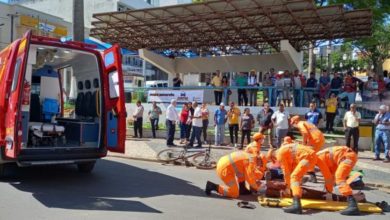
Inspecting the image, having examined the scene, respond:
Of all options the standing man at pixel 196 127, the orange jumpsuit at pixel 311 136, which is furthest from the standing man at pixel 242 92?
the orange jumpsuit at pixel 311 136

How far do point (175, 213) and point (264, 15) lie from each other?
13.2m

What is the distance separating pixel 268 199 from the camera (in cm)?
766

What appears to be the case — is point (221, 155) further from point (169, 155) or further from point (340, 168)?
point (340, 168)

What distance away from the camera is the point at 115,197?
25.5ft

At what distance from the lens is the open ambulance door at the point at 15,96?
773 cm

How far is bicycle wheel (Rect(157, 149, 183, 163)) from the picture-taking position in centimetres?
1238

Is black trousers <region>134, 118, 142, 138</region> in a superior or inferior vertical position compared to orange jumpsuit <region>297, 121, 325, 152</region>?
inferior

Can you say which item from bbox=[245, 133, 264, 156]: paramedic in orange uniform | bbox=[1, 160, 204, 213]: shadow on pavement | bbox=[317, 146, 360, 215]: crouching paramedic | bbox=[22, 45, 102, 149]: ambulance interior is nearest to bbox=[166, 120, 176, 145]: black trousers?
bbox=[1, 160, 204, 213]: shadow on pavement

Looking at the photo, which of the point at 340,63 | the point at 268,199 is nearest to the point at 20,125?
the point at 268,199

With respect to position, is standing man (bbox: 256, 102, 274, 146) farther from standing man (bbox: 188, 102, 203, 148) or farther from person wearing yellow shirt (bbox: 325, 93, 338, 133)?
person wearing yellow shirt (bbox: 325, 93, 338, 133)

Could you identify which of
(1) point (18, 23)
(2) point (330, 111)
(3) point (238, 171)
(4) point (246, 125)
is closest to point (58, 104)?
(3) point (238, 171)

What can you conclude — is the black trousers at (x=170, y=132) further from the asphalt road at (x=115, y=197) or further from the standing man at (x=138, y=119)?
the asphalt road at (x=115, y=197)

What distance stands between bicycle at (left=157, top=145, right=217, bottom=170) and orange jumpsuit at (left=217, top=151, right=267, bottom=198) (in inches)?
139

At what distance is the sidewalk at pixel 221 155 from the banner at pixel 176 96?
2.63 metres
